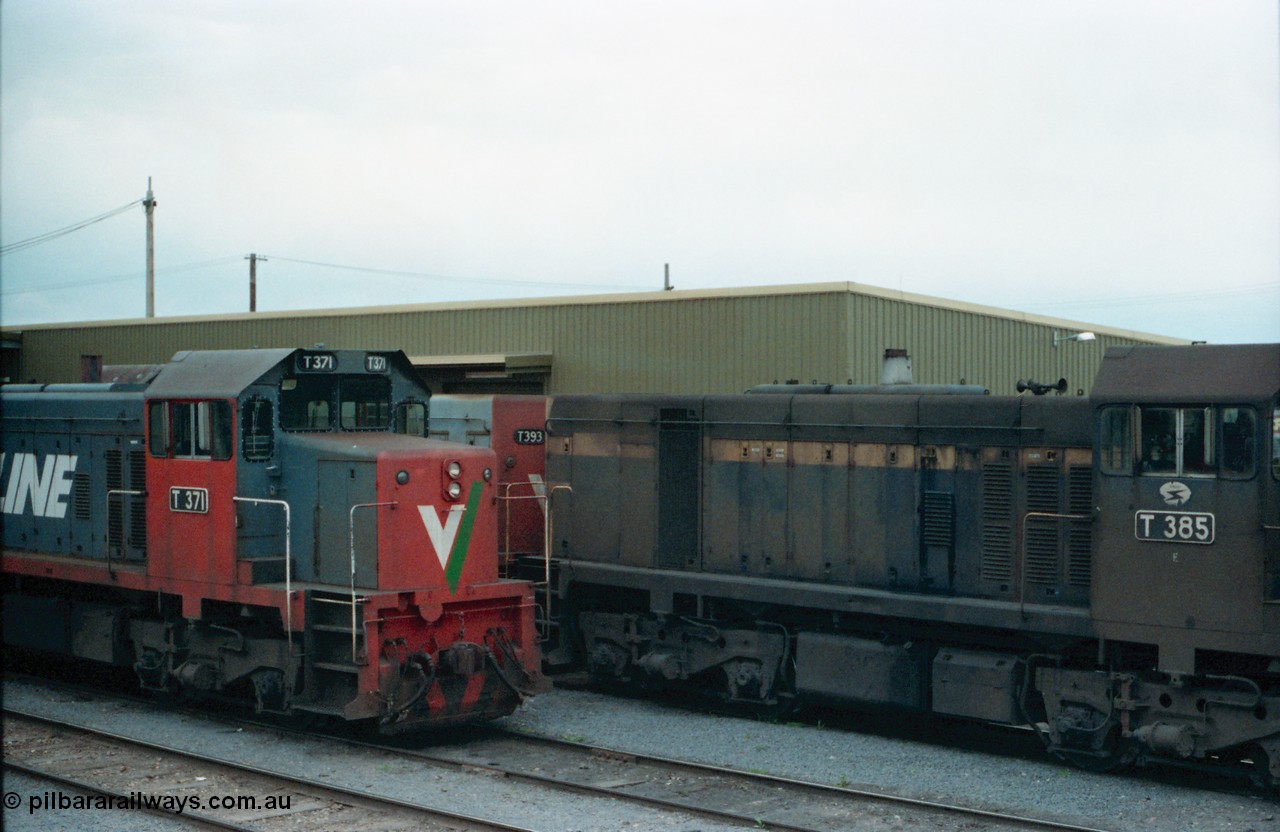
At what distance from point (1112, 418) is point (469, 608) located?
5478mm

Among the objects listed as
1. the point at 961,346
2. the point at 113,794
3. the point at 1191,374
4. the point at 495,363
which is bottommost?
the point at 113,794

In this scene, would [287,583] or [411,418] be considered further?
[411,418]

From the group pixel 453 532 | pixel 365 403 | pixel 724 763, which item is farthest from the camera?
pixel 365 403

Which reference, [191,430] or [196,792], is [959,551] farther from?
[191,430]

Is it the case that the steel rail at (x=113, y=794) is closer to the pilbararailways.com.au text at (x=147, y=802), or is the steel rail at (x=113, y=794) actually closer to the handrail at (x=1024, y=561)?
the pilbararailways.com.au text at (x=147, y=802)

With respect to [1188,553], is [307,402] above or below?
above

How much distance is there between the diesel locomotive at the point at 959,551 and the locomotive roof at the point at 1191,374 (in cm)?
2

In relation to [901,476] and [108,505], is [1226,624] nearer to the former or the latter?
[901,476]

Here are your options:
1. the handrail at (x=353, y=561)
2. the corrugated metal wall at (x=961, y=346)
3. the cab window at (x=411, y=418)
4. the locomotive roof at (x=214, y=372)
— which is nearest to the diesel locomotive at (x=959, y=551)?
the cab window at (x=411, y=418)

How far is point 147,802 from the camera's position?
8508mm

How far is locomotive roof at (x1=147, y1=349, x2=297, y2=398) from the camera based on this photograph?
10531 mm

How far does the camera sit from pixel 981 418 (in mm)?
10586

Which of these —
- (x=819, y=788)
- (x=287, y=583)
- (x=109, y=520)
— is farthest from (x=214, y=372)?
(x=819, y=788)

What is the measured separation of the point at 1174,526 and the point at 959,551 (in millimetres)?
2109
